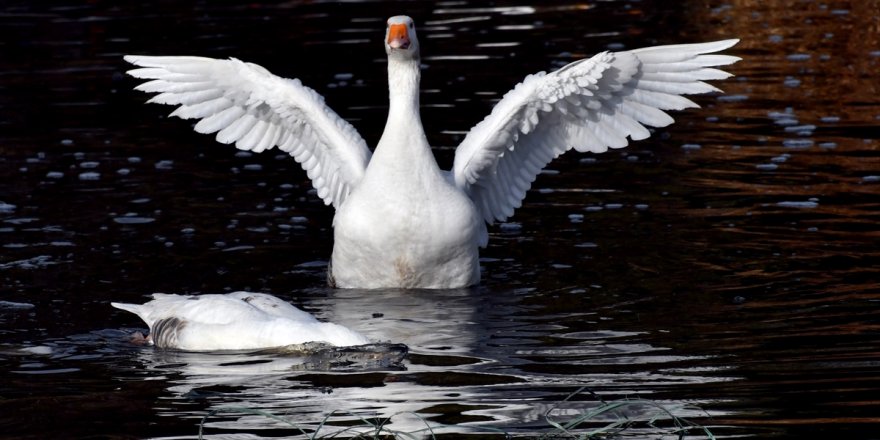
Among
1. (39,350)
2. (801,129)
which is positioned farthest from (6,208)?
(801,129)

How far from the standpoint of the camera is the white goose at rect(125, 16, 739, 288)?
38.0ft

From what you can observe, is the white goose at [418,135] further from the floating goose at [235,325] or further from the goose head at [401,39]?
the floating goose at [235,325]

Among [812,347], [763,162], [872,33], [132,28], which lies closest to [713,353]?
[812,347]

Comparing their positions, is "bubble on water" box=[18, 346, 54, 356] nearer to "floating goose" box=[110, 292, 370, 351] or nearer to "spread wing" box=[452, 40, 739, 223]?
"floating goose" box=[110, 292, 370, 351]

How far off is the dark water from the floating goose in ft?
0.63

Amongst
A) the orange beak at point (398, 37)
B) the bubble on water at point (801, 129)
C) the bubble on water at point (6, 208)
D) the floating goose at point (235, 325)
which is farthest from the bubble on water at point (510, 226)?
the bubble on water at point (6, 208)

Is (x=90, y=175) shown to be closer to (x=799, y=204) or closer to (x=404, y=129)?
(x=404, y=129)

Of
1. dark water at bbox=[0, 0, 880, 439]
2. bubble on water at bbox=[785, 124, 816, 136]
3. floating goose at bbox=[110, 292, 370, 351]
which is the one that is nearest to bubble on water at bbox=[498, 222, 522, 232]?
dark water at bbox=[0, 0, 880, 439]

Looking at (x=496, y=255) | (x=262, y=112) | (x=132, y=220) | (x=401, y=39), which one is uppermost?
(x=401, y=39)

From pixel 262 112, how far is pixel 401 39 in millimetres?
1670

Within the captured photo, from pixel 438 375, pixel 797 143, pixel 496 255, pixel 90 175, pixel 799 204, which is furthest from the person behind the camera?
pixel 797 143

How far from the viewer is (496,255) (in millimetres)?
13172

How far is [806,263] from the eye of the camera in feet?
38.4

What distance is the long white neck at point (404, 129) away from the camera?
11.7 meters
